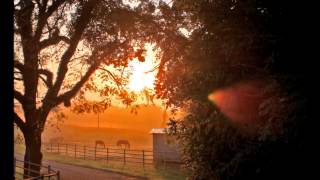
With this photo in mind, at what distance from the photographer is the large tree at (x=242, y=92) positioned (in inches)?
226

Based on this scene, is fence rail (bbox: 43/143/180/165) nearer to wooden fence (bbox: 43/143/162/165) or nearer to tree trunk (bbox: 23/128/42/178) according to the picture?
wooden fence (bbox: 43/143/162/165)

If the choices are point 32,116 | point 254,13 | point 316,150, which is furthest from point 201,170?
point 32,116

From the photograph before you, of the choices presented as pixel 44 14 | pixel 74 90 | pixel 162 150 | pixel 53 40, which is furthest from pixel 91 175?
pixel 44 14

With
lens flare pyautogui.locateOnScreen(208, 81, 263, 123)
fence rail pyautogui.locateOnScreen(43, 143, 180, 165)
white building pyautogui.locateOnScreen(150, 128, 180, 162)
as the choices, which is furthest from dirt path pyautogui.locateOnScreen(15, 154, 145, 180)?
lens flare pyautogui.locateOnScreen(208, 81, 263, 123)

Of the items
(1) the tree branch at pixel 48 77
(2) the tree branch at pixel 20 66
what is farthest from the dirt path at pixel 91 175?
(2) the tree branch at pixel 20 66

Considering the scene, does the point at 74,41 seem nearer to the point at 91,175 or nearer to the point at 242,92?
the point at 91,175

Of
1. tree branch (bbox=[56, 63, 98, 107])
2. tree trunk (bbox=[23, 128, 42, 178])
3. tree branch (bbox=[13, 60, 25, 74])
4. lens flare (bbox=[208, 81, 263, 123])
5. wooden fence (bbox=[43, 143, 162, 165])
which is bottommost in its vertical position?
wooden fence (bbox=[43, 143, 162, 165])

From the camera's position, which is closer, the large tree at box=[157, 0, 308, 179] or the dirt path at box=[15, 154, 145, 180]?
the large tree at box=[157, 0, 308, 179]

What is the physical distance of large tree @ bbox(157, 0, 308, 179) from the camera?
573 cm

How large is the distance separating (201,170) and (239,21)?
286cm

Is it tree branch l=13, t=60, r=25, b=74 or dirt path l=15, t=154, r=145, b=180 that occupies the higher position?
tree branch l=13, t=60, r=25, b=74

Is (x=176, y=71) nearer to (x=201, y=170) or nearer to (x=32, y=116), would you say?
(x=201, y=170)

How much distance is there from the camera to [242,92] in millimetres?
6723

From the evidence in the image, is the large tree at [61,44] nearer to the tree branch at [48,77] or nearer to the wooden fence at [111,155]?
the tree branch at [48,77]
